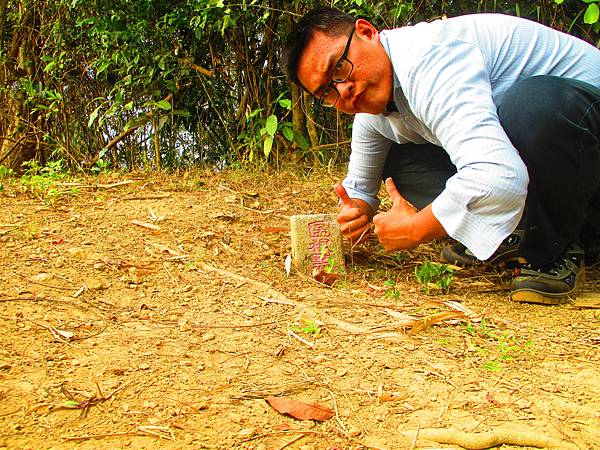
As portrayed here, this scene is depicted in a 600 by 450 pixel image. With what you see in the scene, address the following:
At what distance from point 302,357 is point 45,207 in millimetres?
2125

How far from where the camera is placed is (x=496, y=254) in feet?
8.66

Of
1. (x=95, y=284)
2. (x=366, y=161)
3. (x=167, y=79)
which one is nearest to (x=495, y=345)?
(x=366, y=161)

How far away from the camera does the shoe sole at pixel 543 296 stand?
2.28 metres

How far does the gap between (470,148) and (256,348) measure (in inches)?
33.8

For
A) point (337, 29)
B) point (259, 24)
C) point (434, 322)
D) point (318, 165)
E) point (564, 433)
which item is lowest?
point (318, 165)

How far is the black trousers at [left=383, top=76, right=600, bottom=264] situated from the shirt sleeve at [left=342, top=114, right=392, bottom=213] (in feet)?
1.98

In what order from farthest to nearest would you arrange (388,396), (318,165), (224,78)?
(224,78), (318,165), (388,396)

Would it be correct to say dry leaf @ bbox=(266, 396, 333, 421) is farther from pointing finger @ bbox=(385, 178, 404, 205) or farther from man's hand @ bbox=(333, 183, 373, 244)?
man's hand @ bbox=(333, 183, 373, 244)

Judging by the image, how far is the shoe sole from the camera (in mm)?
2277

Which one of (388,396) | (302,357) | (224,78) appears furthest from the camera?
(224,78)

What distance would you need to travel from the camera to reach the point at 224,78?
16.2ft

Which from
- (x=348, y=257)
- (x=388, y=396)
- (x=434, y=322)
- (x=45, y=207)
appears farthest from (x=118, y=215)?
(x=388, y=396)

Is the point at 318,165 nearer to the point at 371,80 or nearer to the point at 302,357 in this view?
the point at 371,80

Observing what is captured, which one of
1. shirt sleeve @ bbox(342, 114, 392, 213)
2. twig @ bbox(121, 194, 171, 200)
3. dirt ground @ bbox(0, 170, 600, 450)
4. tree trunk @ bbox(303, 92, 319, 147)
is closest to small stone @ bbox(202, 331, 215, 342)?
dirt ground @ bbox(0, 170, 600, 450)
